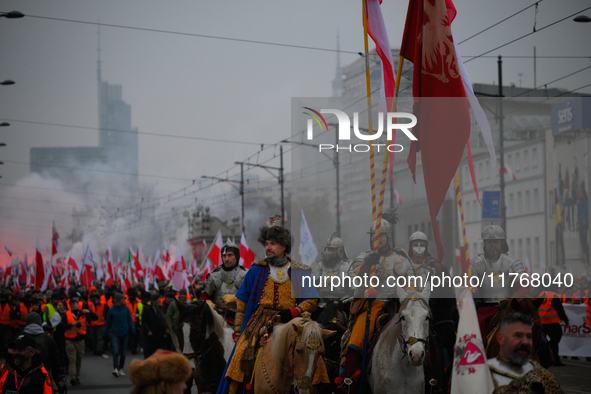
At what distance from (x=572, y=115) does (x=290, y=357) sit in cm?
3609

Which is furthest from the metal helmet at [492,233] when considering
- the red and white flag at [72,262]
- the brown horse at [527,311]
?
the red and white flag at [72,262]

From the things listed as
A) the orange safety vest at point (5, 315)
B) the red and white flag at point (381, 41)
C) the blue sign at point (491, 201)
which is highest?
the red and white flag at point (381, 41)

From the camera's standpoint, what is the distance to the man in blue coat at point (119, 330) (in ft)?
56.7

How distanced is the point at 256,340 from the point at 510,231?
32147 millimetres

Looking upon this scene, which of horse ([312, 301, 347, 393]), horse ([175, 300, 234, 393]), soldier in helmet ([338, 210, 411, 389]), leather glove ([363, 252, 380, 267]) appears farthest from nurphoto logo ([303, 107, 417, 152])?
horse ([175, 300, 234, 393])

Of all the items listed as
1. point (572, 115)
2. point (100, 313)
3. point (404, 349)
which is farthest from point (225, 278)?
point (572, 115)

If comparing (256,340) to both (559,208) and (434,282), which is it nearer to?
(434,282)

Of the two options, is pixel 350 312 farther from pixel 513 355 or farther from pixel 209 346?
pixel 513 355

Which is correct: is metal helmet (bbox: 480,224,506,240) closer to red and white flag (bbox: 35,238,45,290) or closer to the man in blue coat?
the man in blue coat

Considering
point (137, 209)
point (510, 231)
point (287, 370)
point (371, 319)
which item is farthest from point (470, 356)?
point (137, 209)

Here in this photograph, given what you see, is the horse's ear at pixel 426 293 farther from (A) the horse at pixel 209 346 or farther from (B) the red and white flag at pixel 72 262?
(B) the red and white flag at pixel 72 262

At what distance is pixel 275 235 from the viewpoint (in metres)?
7.90

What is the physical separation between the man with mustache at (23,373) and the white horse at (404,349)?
351 centimetres

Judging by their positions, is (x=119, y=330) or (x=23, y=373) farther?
(x=119, y=330)
